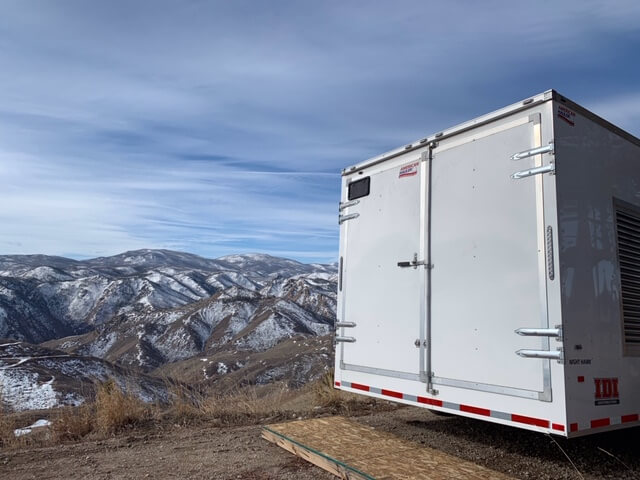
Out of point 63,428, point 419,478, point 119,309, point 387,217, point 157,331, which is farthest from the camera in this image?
point 119,309

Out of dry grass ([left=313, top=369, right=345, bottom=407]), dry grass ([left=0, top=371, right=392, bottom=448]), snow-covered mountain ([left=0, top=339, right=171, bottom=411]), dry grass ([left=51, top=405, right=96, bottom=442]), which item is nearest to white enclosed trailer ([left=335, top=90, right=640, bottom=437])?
dry grass ([left=0, top=371, right=392, bottom=448])

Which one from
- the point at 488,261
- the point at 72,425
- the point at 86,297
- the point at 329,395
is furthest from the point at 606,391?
the point at 86,297

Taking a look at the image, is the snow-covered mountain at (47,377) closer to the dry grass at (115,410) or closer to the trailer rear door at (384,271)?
the dry grass at (115,410)

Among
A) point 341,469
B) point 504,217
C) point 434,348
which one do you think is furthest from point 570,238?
point 341,469

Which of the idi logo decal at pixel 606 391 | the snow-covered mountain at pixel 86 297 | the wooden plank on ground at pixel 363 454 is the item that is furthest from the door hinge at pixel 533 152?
the snow-covered mountain at pixel 86 297

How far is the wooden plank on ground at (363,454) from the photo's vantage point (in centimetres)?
413

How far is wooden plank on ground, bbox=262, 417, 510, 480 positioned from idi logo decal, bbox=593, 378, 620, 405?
0.93 m

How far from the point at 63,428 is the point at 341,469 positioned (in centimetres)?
388

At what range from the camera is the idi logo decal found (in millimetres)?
3989

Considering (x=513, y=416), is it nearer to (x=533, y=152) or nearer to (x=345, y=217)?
(x=533, y=152)

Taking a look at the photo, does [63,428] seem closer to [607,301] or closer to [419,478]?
[419,478]

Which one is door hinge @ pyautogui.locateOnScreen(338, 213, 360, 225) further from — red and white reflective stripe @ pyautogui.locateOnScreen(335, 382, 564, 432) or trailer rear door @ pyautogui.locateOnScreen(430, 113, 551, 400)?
red and white reflective stripe @ pyautogui.locateOnScreen(335, 382, 564, 432)

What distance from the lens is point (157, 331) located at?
8594 centimetres

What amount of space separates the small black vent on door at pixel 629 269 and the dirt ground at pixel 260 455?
1.00m
